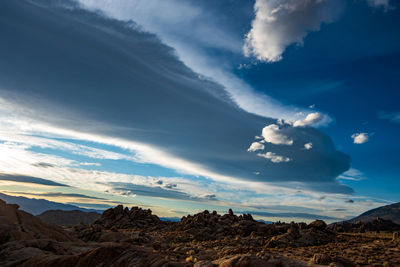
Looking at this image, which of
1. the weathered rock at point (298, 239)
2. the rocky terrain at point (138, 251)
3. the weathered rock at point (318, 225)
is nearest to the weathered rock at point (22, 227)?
the rocky terrain at point (138, 251)

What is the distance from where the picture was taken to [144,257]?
18156mm

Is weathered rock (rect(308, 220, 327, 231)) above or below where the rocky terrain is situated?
above

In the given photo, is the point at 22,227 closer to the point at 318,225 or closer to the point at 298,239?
the point at 298,239

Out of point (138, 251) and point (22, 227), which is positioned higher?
point (138, 251)

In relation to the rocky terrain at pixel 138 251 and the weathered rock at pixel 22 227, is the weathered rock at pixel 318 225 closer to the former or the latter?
the rocky terrain at pixel 138 251

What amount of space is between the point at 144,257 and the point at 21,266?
30.1ft

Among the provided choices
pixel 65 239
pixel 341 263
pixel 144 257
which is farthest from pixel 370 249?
pixel 65 239

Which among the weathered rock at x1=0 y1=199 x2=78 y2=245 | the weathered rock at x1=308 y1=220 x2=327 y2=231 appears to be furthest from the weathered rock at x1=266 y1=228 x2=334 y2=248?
the weathered rock at x1=0 y1=199 x2=78 y2=245

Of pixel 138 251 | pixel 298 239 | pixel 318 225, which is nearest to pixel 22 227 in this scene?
pixel 138 251

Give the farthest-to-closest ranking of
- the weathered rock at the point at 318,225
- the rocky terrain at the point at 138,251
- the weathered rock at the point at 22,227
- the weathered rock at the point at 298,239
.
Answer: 1. the weathered rock at the point at 318,225
2. the weathered rock at the point at 298,239
3. the weathered rock at the point at 22,227
4. the rocky terrain at the point at 138,251

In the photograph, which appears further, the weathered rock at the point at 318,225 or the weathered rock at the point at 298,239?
the weathered rock at the point at 318,225

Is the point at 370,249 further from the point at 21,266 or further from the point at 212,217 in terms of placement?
the point at 212,217

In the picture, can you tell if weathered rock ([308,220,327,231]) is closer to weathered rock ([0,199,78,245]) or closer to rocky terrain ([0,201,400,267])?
rocky terrain ([0,201,400,267])

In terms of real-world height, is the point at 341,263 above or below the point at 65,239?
above
